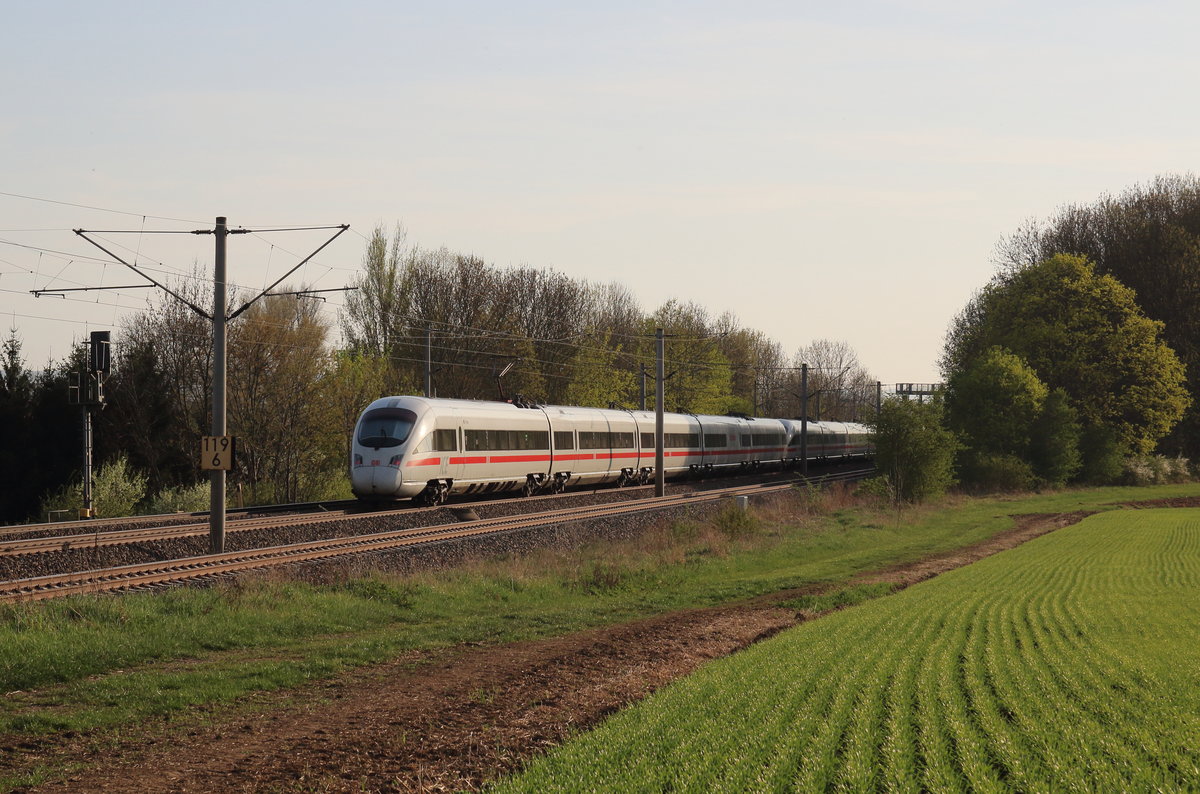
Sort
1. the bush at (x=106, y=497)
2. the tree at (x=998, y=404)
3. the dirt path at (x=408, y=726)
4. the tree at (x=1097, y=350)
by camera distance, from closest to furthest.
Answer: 1. the dirt path at (x=408, y=726)
2. the bush at (x=106, y=497)
3. the tree at (x=998, y=404)
4. the tree at (x=1097, y=350)

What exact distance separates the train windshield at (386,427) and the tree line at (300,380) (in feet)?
21.8

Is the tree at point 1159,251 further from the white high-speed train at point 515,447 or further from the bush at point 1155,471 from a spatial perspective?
the white high-speed train at point 515,447

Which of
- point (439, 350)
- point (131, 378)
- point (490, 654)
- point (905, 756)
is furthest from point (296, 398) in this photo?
point (905, 756)

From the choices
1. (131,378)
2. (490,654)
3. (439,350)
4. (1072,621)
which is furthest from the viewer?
(439,350)

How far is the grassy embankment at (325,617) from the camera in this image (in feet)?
38.0

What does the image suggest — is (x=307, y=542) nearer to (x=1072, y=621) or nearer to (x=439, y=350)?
(x=1072, y=621)

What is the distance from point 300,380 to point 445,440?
1492 centimetres

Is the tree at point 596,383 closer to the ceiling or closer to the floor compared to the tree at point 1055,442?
closer to the ceiling

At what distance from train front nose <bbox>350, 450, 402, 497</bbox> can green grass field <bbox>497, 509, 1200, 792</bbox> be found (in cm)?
1728

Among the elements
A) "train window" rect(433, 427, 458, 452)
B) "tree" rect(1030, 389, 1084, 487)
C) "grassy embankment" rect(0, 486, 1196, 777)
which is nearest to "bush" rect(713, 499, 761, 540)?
"grassy embankment" rect(0, 486, 1196, 777)

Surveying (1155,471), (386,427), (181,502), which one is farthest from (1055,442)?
(181,502)

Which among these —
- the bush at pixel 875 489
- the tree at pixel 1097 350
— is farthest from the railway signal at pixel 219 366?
the tree at pixel 1097 350

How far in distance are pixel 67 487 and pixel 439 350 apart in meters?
33.0

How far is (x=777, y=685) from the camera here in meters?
11.1
